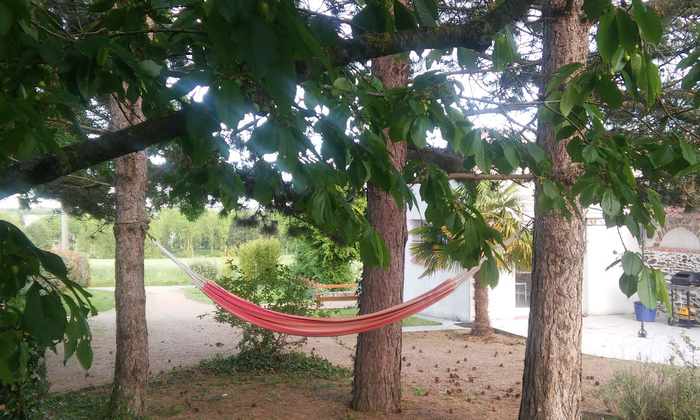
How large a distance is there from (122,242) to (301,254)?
1500 cm

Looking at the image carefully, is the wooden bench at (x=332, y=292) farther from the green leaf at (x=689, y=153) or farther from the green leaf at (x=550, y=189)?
the green leaf at (x=689, y=153)

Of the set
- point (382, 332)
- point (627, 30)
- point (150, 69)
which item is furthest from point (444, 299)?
point (627, 30)

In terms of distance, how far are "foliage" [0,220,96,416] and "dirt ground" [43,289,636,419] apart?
3.28 m

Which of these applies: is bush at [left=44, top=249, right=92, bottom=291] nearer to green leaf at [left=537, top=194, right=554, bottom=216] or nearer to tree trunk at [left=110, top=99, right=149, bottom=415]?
tree trunk at [left=110, top=99, right=149, bottom=415]

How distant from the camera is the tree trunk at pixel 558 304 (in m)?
3.44

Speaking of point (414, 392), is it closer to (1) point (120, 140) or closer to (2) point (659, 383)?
(2) point (659, 383)

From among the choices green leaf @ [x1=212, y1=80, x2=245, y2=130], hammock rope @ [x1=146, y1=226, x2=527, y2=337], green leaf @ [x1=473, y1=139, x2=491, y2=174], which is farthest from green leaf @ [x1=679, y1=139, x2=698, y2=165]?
hammock rope @ [x1=146, y1=226, x2=527, y2=337]

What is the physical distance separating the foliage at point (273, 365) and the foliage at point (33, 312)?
506cm

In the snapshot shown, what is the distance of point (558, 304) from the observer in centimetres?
346

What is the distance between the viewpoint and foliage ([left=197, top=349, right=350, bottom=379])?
609 cm

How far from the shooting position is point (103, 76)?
142 cm

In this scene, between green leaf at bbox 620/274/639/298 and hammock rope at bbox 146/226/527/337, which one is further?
hammock rope at bbox 146/226/527/337

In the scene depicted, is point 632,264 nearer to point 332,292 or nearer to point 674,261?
point 674,261

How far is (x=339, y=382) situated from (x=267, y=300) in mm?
1416
